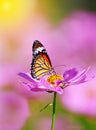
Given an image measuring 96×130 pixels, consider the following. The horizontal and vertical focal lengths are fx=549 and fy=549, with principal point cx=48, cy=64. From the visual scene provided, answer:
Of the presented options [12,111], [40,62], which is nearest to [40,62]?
[40,62]

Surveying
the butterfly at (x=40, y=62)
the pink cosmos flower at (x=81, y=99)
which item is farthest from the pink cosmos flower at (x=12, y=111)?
the butterfly at (x=40, y=62)

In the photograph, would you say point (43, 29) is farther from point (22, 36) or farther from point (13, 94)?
point (13, 94)

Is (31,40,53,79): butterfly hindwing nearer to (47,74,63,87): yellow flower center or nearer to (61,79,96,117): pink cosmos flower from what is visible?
(47,74,63,87): yellow flower center

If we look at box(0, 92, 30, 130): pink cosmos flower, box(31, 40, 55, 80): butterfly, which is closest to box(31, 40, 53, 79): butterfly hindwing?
box(31, 40, 55, 80): butterfly

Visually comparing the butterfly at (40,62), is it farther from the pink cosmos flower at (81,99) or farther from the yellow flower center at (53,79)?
the pink cosmos flower at (81,99)

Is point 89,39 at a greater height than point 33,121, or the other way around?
point 89,39

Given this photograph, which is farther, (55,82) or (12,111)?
(12,111)

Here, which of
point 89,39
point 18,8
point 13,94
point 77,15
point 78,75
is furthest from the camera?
point 18,8

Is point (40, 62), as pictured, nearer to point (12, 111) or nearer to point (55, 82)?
point (55, 82)

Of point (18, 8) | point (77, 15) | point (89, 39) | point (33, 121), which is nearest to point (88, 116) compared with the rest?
point (33, 121)
